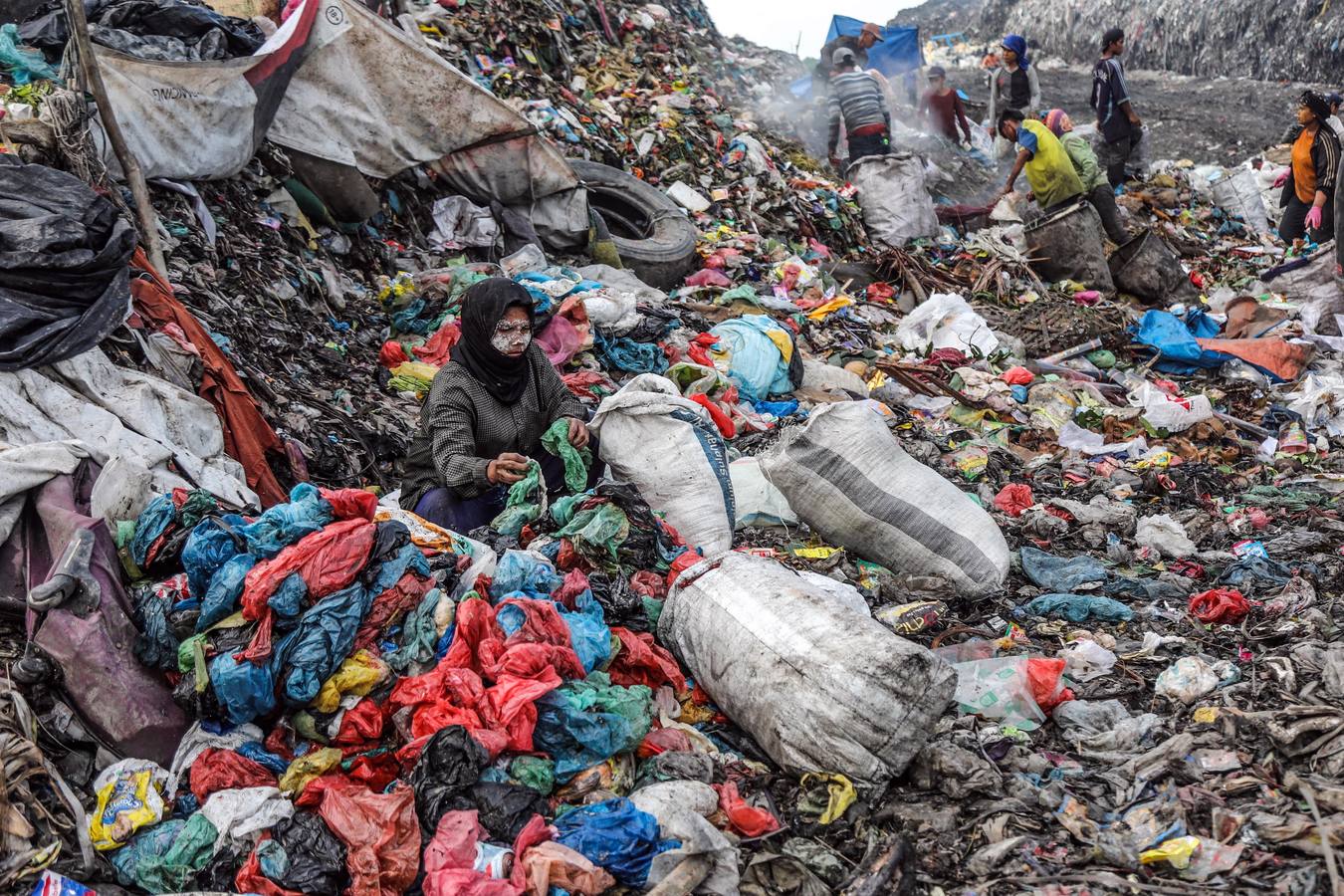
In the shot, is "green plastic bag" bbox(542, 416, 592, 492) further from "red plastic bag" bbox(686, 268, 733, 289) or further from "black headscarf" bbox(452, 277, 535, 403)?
"red plastic bag" bbox(686, 268, 733, 289)

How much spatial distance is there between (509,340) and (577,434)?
42cm

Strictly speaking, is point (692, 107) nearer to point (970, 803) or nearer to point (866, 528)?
point (866, 528)

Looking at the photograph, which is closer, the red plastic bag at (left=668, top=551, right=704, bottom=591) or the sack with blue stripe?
the red plastic bag at (left=668, top=551, right=704, bottom=591)

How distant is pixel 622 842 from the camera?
7.06 ft

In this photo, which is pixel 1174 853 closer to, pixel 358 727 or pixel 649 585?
pixel 649 585

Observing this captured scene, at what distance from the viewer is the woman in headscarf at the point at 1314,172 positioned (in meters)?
7.86

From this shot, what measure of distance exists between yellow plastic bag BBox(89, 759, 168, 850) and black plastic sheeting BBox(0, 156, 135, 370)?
1.70m

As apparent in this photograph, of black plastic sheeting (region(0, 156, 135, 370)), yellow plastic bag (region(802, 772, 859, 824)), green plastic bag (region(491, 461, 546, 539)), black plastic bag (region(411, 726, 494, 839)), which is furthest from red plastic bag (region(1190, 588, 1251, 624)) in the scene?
black plastic sheeting (region(0, 156, 135, 370))

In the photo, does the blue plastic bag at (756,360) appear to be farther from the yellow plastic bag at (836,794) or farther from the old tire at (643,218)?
the yellow plastic bag at (836,794)

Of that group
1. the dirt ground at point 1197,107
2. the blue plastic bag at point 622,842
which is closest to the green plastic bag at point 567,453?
the blue plastic bag at point 622,842

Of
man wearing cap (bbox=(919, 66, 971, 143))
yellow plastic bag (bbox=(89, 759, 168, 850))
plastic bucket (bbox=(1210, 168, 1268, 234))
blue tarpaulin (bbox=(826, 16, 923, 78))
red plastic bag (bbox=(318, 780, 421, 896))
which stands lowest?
yellow plastic bag (bbox=(89, 759, 168, 850))

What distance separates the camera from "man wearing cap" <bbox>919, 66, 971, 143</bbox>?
483 inches

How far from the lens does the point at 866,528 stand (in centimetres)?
371

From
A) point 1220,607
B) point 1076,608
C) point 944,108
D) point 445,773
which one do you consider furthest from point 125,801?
point 944,108
